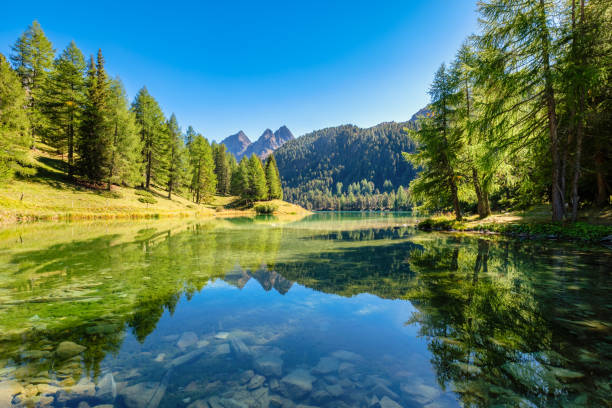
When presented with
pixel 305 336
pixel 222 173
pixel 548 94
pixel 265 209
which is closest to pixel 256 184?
pixel 265 209

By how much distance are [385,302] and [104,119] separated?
40633mm

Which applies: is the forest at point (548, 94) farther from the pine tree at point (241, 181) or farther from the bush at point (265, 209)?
the pine tree at point (241, 181)

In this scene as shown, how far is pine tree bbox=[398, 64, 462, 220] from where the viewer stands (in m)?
20.5

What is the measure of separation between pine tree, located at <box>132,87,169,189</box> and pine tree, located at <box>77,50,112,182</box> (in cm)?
820

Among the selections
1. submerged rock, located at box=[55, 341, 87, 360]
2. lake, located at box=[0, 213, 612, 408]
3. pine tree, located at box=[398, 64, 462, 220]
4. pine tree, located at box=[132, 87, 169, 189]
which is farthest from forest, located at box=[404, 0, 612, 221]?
pine tree, located at box=[132, 87, 169, 189]

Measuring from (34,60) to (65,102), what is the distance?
1272cm

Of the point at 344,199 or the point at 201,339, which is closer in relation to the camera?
the point at 201,339

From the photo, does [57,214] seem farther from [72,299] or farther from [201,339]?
[201,339]

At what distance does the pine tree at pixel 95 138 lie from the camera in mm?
32469

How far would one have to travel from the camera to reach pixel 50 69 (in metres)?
38.2

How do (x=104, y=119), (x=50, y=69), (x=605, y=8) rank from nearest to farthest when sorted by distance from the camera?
(x=605, y=8) < (x=104, y=119) < (x=50, y=69)

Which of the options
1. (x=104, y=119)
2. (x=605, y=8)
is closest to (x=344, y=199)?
(x=104, y=119)

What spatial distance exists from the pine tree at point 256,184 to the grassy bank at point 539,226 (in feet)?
169

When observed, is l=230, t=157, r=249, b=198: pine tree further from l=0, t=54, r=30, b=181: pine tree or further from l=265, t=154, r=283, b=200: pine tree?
l=0, t=54, r=30, b=181: pine tree
